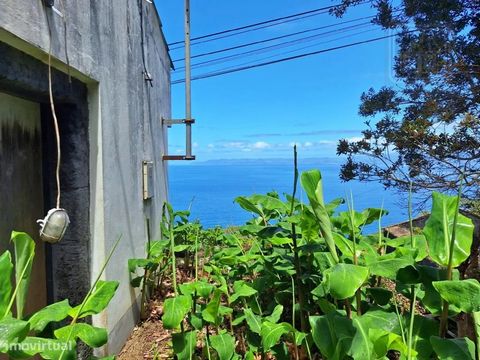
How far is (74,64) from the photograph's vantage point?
1905 millimetres

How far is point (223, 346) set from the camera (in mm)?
1938

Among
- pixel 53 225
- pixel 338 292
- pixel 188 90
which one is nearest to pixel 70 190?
pixel 53 225

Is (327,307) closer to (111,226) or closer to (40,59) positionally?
(111,226)

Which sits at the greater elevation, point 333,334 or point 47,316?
point 47,316

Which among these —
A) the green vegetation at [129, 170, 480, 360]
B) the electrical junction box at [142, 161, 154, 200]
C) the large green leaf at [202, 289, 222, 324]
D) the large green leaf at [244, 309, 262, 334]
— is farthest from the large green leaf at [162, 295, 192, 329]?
the electrical junction box at [142, 161, 154, 200]

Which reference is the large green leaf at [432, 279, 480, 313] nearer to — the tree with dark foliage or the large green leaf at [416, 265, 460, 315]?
the large green leaf at [416, 265, 460, 315]

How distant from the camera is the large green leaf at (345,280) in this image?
1.34m

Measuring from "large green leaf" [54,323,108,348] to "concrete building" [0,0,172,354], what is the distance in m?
0.83

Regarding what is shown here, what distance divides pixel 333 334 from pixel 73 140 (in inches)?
66.5

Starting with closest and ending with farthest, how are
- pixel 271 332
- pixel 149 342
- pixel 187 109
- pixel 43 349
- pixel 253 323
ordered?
pixel 43 349, pixel 271 332, pixel 253 323, pixel 149 342, pixel 187 109

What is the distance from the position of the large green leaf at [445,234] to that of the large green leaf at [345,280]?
0.27 meters

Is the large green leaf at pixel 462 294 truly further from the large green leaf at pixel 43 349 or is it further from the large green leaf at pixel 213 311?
the large green leaf at pixel 43 349

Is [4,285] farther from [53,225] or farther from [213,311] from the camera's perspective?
[213,311]

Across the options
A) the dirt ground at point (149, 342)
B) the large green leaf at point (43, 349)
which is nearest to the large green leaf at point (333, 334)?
the large green leaf at point (43, 349)
